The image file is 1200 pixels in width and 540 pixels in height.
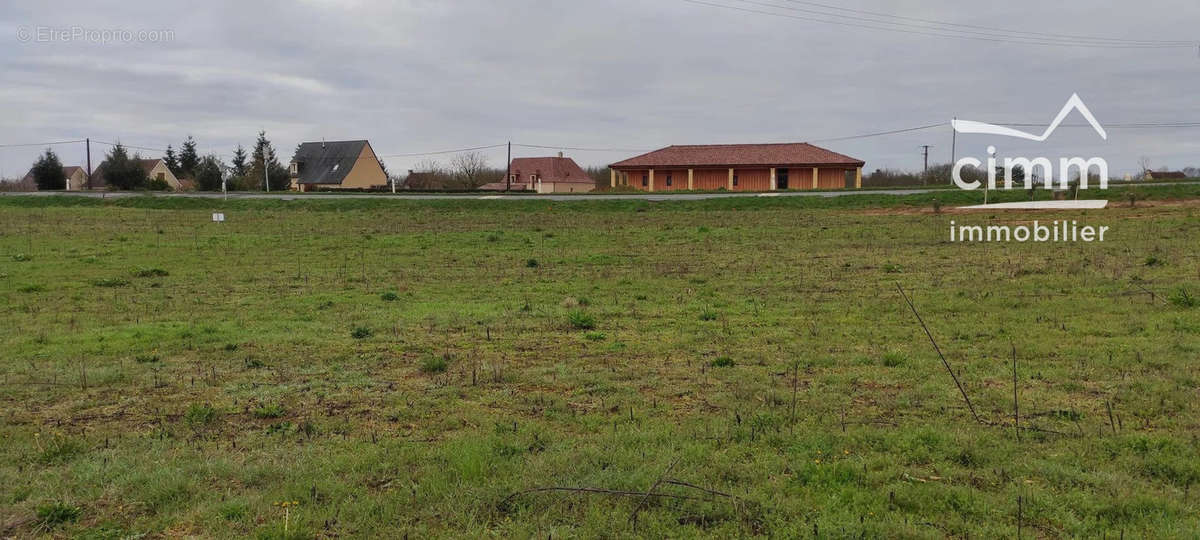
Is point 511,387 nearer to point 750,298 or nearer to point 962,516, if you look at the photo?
point 962,516

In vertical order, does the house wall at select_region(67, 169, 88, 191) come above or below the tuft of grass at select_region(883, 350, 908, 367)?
above

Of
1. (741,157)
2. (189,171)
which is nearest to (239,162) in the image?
(189,171)

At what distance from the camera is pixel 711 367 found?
8.20 m

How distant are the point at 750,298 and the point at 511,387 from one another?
6.28m

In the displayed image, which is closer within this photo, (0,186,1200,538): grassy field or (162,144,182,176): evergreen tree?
(0,186,1200,538): grassy field

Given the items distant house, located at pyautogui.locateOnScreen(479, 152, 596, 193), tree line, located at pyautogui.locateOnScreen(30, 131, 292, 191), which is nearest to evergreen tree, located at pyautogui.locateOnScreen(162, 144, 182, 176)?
tree line, located at pyautogui.locateOnScreen(30, 131, 292, 191)

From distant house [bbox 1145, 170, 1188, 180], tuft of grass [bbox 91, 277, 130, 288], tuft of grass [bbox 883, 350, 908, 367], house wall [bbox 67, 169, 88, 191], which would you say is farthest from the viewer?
house wall [bbox 67, 169, 88, 191]

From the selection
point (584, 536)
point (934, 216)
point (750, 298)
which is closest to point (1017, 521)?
point (584, 536)

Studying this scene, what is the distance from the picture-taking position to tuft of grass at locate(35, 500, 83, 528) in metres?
4.66

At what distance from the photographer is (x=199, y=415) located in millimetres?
6582

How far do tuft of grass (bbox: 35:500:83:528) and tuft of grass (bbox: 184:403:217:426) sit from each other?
1688 millimetres

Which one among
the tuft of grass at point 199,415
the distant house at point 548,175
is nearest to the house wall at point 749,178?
the distant house at point 548,175

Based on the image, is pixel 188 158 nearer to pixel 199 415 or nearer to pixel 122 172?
pixel 122 172

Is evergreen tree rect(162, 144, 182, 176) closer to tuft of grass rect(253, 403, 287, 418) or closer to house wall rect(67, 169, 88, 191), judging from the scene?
house wall rect(67, 169, 88, 191)
